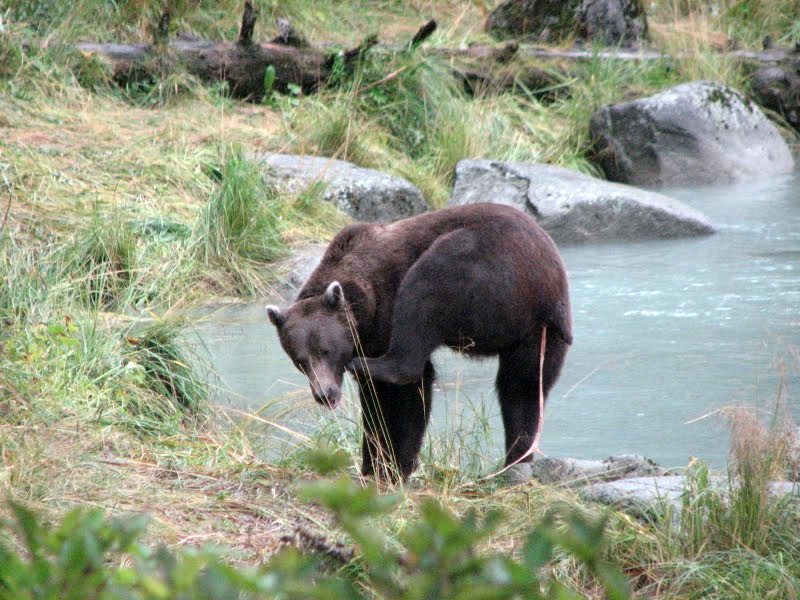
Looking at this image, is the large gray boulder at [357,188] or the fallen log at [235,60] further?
the fallen log at [235,60]

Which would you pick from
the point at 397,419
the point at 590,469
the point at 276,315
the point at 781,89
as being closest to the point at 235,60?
the point at 781,89

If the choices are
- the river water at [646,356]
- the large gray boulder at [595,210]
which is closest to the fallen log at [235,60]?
the large gray boulder at [595,210]

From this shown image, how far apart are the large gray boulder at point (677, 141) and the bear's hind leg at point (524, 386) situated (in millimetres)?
8775

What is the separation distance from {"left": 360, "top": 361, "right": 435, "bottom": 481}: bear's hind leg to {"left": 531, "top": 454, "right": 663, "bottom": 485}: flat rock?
0.59 meters

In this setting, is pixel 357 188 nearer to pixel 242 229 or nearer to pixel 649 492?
pixel 242 229

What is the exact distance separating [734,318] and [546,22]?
1063 cm

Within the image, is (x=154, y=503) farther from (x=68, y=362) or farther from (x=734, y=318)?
(x=734, y=318)

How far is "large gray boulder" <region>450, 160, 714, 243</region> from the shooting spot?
10.7 m

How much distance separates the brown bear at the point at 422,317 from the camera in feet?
16.2

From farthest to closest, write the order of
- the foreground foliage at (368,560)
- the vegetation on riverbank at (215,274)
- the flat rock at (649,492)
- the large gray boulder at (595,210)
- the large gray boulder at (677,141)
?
the large gray boulder at (677,141) → the large gray boulder at (595,210) → the flat rock at (649,492) → the vegetation on riverbank at (215,274) → the foreground foliage at (368,560)

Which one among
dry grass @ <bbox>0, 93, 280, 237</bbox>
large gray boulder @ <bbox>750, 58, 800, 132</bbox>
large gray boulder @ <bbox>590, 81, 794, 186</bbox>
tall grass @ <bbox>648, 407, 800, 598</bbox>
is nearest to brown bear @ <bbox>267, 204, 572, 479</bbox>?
tall grass @ <bbox>648, 407, 800, 598</bbox>

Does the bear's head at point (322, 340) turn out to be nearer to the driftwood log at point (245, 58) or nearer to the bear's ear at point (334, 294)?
the bear's ear at point (334, 294)

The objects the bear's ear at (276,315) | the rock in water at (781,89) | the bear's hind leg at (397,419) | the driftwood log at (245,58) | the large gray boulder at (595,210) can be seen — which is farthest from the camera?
the rock in water at (781,89)

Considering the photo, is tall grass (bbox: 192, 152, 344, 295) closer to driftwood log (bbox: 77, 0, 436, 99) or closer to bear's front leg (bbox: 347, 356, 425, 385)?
driftwood log (bbox: 77, 0, 436, 99)
